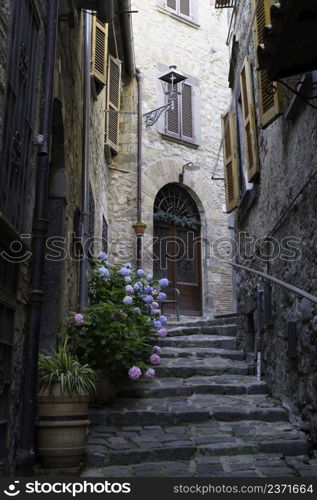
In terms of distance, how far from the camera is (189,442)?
4.38 m

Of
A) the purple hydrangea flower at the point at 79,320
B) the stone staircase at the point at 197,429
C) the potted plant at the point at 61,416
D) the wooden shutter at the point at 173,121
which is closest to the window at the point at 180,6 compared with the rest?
the wooden shutter at the point at 173,121

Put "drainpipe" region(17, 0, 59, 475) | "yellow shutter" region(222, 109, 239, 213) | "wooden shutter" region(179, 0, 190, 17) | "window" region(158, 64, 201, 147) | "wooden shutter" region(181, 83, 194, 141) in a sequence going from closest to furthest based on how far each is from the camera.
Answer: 1. "drainpipe" region(17, 0, 59, 475)
2. "yellow shutter" region(222, 109, 239, 213)
3. "window" region(158, 64, 201, 147)
4. "wooden shutter" region(181, 83, 194, 141)
5. "wooden shutter" region(179, 0, 190, 17)

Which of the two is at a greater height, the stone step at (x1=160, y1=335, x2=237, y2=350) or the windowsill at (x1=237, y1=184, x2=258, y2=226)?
the windowsill at (x1=237, y1=184, x2=258, y2=226)

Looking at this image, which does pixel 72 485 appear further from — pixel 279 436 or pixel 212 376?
pixel 212 376

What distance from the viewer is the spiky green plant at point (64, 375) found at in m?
3.90

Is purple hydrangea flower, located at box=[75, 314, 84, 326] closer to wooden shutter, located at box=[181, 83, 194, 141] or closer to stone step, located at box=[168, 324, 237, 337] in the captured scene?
stone step, located at box=[168, 324, 237, 337]

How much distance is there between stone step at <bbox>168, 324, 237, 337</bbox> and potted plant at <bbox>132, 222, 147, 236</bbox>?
2928 millimetres

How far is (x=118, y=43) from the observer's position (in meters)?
10.7

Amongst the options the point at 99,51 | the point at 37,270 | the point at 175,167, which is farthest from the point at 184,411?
the point at 175,167

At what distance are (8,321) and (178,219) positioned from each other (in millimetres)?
8799

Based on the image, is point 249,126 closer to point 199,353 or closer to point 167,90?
point 199,353

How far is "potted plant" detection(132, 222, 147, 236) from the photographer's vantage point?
35.0 feet

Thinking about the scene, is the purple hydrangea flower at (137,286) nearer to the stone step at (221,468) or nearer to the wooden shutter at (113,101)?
the stone step at (221,468)

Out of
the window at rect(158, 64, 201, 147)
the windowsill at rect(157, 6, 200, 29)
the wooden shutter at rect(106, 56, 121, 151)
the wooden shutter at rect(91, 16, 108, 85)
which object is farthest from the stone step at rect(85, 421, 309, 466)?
the windowsill at rect(157, 6, 200, 29)
